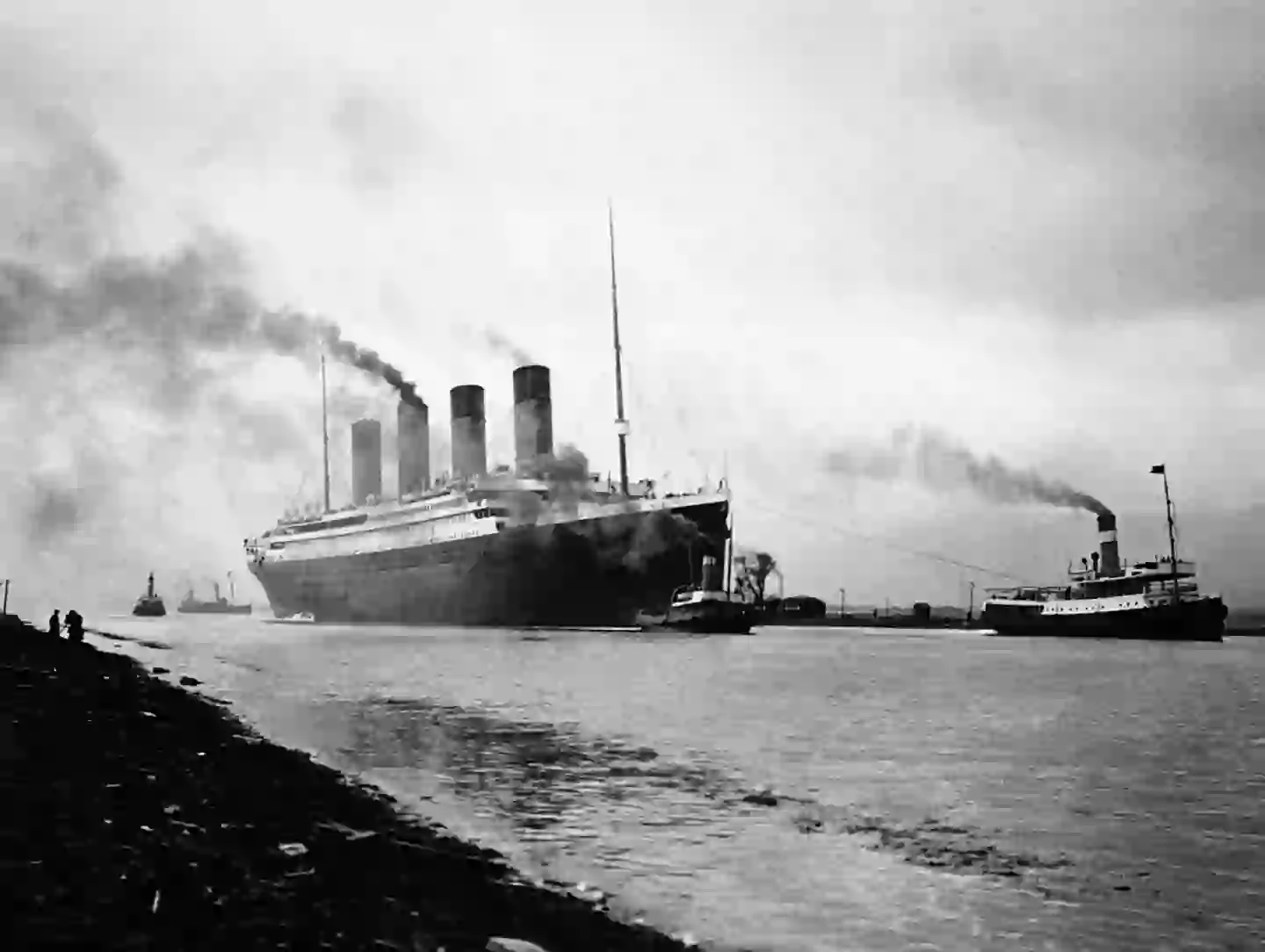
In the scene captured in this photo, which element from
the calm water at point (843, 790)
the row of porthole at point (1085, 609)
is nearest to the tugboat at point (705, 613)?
the row of porthole at point (1085, 609)

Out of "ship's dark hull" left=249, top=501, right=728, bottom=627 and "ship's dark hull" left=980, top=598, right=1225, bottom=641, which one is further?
"ship's dark hull" left=249, top=501, right=728, bottom=627

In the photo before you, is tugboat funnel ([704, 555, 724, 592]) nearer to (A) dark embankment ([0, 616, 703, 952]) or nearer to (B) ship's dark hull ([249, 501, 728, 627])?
(B) ship's dark hull ([249, 501, 728, 627])

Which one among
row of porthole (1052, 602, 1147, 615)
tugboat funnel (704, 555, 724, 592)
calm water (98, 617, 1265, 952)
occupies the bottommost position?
calm water (98, 617, 1265, 952)

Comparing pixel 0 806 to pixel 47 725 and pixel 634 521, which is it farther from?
pixel 634 521

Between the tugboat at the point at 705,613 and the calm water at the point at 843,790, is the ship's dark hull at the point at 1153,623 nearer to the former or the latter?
the tugboat at the point at 705,613

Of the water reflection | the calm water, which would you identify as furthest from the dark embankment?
the water reflection

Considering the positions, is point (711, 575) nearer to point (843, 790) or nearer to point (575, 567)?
point (575, 567)

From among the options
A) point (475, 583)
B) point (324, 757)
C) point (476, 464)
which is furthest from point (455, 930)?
point (476, 464)

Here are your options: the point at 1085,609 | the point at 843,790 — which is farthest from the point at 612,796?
the point at 1085,609
